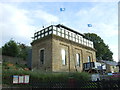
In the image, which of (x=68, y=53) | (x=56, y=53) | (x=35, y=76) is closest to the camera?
(x=35, y=76)

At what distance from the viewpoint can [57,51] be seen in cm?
2161

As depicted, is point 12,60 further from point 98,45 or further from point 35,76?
point 98,45

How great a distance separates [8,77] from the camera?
12398mm

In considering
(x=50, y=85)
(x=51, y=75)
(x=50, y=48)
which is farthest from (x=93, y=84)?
(x=50, y=48)

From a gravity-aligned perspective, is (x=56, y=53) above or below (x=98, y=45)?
below

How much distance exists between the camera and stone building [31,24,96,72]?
21125 millimetres

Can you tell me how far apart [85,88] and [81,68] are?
1870 cm

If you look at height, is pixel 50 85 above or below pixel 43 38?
below

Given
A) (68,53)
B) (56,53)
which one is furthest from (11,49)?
(56,53)

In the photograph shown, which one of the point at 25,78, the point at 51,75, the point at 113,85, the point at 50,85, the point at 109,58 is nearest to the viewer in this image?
the point at 113,85

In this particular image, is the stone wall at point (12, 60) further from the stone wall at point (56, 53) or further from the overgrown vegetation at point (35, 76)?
the overgrown vegetation at point (35, 76)

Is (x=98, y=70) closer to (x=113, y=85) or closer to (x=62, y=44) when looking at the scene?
(x=62, y=44)

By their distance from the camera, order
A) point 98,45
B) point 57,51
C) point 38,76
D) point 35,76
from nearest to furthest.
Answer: point 35,76 < point 38,76 < point 57,51 < point 98,45

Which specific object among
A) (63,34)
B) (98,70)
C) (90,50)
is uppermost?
(63,34)
